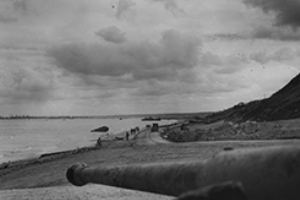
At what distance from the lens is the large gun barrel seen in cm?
322

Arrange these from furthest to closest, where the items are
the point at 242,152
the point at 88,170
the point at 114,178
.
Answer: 1. the point at 88,170
2. the point at 114,178
3. the point at 242,152

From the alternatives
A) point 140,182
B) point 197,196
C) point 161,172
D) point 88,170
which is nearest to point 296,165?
point 197,196

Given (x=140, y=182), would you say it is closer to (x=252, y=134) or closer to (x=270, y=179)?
(x=270, y=179)

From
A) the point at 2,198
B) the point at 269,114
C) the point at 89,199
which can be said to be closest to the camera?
the point at 89,199

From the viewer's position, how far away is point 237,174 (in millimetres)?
3529

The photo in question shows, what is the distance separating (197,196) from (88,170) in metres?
3.05

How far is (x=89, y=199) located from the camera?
11719 millimetres

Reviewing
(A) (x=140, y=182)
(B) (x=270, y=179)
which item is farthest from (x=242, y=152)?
(A) (x=140, y=182)

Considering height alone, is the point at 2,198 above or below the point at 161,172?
below

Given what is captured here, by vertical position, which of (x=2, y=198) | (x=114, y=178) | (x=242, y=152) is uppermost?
(x=242, y=152)

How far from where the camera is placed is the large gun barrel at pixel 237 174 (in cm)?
322

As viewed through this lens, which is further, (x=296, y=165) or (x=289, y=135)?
(x=289, y=135)

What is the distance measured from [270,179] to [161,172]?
1.33 metres

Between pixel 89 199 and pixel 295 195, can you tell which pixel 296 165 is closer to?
pixel 295 195
